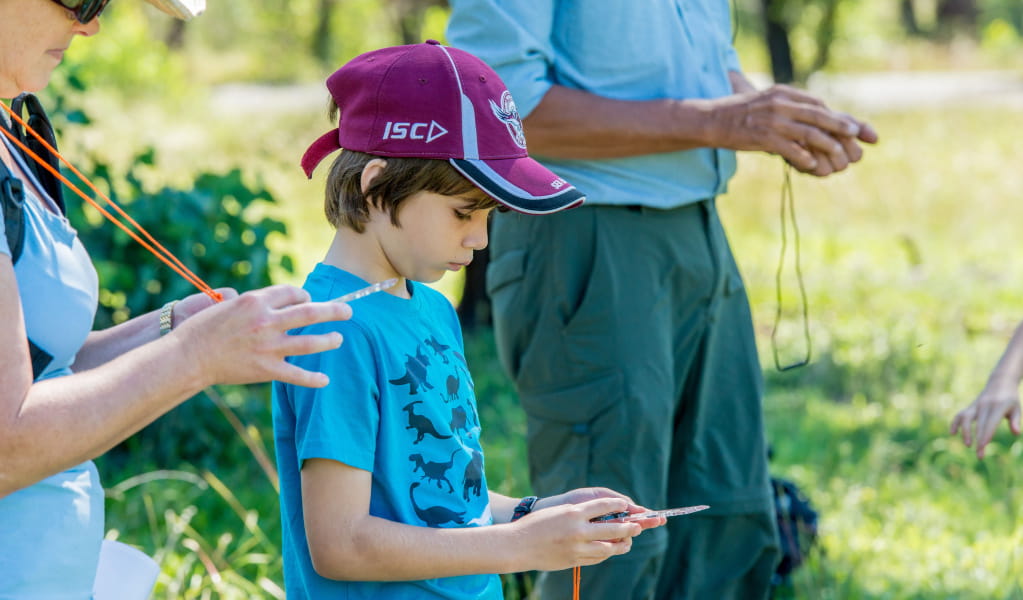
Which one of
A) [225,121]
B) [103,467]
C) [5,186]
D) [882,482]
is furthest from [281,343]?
[225,121]

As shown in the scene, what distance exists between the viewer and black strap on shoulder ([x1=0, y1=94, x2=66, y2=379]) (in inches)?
57.3

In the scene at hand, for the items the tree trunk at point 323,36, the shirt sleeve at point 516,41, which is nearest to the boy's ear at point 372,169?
the shirt sleeve at point 516,41

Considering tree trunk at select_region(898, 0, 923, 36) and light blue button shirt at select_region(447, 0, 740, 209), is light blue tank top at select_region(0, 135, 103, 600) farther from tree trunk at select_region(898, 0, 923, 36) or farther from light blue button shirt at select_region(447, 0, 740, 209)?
tree trunk at select_region(898, 0, 923, 36)

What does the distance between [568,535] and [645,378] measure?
3.32 ft

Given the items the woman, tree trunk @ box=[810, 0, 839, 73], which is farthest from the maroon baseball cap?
tree trunk @ box=[810, 0, 839, 73]

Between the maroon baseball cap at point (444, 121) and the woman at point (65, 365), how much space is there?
1.10 ft

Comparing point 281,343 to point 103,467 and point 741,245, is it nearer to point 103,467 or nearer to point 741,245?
point 103,467

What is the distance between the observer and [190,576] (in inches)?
132

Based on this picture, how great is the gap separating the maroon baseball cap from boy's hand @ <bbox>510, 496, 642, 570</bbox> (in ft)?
1.41

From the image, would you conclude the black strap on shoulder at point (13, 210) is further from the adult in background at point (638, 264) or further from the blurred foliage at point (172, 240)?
the blurred foliage at point (172, 240)

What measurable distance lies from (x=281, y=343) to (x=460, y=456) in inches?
17.8

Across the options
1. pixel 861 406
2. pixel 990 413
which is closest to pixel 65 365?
→ pixel 990 413

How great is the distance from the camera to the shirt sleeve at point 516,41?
248 cm

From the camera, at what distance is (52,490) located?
1.57 m
